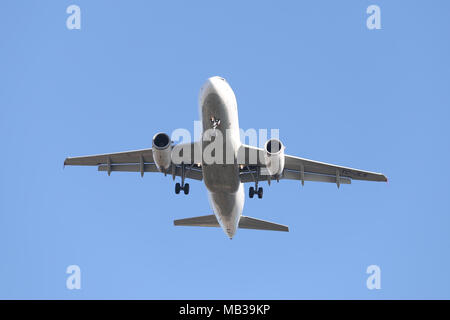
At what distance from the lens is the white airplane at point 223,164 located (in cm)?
2819

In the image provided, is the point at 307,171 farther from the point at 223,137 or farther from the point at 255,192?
the point at 223,137

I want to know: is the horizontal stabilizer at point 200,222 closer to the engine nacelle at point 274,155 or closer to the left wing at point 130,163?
the left wing at point 130,163

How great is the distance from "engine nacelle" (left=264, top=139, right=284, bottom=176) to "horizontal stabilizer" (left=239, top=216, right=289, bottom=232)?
6.87 meters

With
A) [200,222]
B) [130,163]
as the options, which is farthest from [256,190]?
[130,163]

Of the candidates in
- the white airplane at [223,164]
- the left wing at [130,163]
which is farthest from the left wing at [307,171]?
the left wing at [130,163]

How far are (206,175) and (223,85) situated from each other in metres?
3.81

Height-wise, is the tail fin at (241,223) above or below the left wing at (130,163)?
below

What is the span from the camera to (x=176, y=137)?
29391 millimetres

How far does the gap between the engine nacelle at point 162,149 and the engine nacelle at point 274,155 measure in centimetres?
394

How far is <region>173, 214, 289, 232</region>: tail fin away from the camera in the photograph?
115 feet

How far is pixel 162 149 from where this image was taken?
2828 cm

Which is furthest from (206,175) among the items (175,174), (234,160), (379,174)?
(379,174)

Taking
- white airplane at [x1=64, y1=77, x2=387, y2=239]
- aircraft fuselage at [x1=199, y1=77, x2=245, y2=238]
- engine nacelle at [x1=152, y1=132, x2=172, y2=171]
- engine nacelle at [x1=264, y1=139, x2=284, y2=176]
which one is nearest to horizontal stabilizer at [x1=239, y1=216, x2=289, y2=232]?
white airplane at [x1=64, y1=77, x2=387, y2=239]
